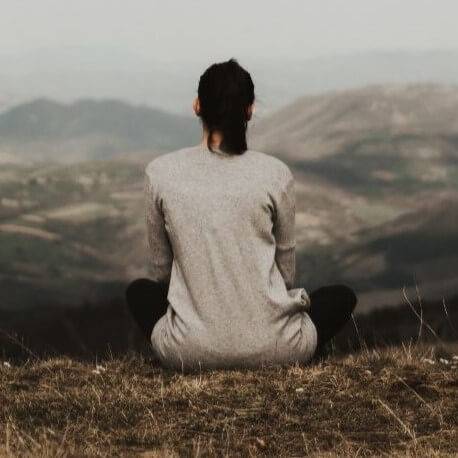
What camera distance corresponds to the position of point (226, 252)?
6441mm

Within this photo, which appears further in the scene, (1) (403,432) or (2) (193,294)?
(2) (193,294)

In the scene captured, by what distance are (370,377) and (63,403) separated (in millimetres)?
1657

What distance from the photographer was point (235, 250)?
21.1 feet

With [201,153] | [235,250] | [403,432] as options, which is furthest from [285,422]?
[201,153]

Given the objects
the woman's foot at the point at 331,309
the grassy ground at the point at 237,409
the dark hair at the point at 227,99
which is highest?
the dark hair at the point at 227,99

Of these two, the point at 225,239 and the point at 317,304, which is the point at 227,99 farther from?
the point at 317,304

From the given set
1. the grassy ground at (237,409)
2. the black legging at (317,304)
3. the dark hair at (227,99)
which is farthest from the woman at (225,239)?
the black legging at (317,304)

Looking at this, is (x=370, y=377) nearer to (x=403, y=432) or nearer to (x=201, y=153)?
(x=403, y=432)

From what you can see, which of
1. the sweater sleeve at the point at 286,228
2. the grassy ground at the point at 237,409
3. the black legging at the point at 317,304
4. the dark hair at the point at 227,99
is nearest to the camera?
the grassy ground at the point at 237,409

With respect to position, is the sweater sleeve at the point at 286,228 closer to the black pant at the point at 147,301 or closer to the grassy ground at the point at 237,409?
the grassy ground at the point at 237,409

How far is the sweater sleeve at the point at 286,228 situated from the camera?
657 cm

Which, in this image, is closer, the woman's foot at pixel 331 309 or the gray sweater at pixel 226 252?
the gray sweater at pixel 226 252

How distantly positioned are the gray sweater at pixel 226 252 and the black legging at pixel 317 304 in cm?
33

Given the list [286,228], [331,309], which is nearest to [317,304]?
[331,309]
